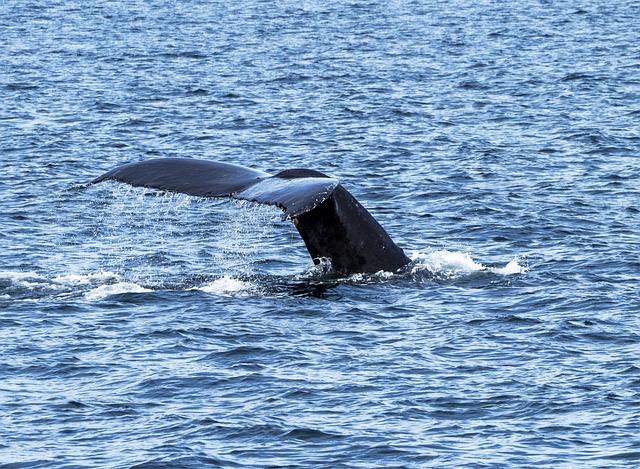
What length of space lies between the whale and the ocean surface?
44cm

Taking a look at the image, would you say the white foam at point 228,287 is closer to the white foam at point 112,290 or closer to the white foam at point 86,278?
the white foam at point 112,290

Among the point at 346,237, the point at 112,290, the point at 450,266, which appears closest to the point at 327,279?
the point at 346,237

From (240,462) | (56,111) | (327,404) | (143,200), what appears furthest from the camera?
(56,111)

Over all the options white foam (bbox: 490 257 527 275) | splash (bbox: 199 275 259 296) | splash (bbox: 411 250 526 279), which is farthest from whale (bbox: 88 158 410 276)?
white foam (bbox: 490 257 527 275)

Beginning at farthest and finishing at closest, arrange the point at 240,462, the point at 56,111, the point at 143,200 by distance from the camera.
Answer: the point at 56,111, the point at 143,200, the point at 240,462

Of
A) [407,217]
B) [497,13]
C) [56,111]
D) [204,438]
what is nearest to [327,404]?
[204,438]

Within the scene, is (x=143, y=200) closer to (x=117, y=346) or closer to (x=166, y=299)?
(x=166, y=299)

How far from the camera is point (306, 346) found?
1398cm

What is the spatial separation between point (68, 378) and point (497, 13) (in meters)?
46.9

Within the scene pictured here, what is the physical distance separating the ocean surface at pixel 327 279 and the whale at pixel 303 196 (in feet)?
1.43

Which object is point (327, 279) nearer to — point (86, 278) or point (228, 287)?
point (228, 287)

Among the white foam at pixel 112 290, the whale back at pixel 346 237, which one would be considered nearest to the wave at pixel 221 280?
the white foam at pixel 112 290

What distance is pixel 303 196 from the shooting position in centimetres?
1312

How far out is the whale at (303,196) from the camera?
13359 mm
